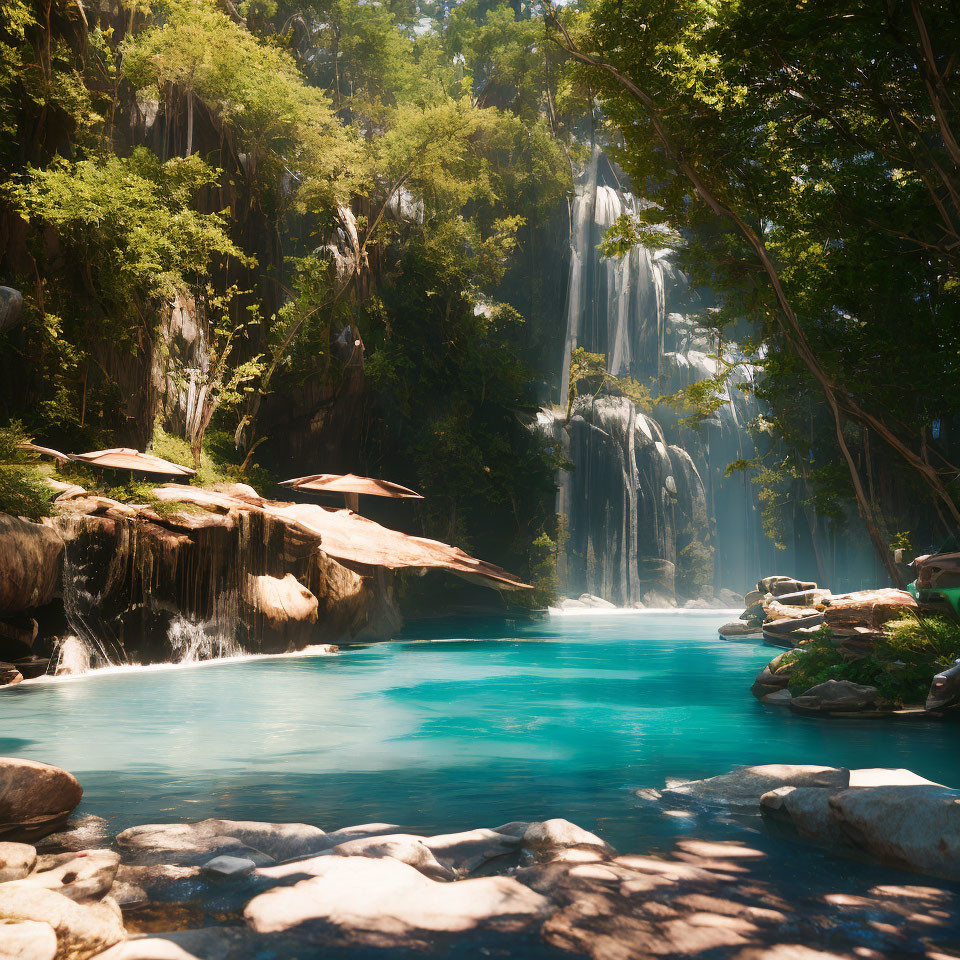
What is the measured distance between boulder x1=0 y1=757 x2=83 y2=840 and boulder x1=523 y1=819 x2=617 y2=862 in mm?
2552

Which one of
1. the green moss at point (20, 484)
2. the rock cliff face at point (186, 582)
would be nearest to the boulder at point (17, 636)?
the rock cliff face at point (186, 582)

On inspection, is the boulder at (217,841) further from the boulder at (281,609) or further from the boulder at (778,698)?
the boulder at (281,609)

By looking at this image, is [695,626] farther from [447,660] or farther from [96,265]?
[96,265]

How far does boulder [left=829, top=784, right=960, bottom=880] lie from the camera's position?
155 inches

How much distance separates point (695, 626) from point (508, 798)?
21.6 metres

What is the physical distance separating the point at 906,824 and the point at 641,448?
107 ft

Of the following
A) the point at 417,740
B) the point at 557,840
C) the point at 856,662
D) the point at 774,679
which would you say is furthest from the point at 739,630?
the point at 557,840

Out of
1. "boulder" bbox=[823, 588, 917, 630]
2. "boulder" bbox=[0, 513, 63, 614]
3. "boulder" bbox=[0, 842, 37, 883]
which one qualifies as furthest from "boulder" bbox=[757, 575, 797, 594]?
"boulder" bbox=[0, 842, 37, 883]

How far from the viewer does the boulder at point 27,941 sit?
252 cm

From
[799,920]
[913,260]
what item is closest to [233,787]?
[799,920]

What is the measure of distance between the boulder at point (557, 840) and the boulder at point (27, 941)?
2115 millimetres

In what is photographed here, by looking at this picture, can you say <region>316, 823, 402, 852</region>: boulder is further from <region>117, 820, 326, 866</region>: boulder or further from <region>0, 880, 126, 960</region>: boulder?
<region>0, 880, 126, 960</region>: boulder

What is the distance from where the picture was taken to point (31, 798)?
4402 millimetres

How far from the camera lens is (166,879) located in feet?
11.5
